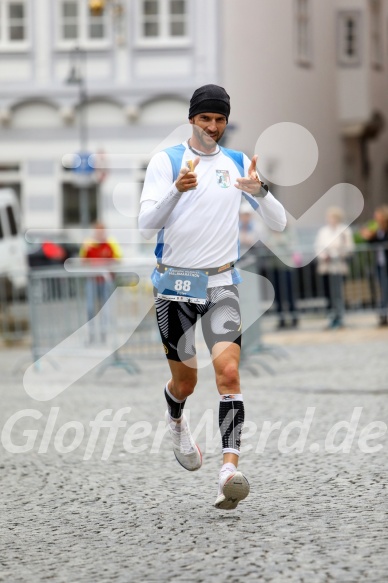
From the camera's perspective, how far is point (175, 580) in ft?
17.7

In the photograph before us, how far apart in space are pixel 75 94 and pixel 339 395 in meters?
22.9

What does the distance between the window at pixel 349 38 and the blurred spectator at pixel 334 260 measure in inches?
772

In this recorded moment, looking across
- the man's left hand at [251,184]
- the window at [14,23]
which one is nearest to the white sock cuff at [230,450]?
the man's left hand at [251,184]

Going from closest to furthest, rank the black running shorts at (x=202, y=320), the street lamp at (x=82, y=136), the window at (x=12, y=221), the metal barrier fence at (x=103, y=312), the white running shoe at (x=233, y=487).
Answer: the white running shoe at (x=233, y=487), the black running shorts at (x=202, y=320), the metal barrier fence at (x=103, y=312), the window at (x=12, y=221), the street lamp at (x=82, y=136)

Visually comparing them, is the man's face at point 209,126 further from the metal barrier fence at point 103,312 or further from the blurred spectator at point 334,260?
the blurred spectator at point 334,260

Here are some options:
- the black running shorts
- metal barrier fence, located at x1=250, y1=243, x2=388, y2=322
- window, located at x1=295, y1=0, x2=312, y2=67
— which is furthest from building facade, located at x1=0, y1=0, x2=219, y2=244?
the black running shorts

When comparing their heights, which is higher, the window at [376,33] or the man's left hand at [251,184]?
the window at [376,33]

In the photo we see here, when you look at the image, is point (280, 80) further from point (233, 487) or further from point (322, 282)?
point (233, 487)

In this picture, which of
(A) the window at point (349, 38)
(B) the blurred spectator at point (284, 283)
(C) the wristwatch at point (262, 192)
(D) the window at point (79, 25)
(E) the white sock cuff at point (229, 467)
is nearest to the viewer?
(E) the white sock cuff at point (229, 467)

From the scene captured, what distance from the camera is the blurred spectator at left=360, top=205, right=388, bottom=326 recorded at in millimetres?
20875

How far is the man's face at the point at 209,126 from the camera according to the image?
7031 mm

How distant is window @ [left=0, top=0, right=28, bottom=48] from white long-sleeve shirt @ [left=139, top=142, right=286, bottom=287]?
2835 cm

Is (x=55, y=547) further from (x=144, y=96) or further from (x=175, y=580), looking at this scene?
(x=144, y=96)

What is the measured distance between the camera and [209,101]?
6996mm
